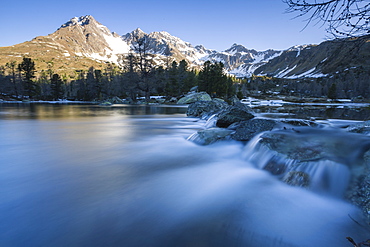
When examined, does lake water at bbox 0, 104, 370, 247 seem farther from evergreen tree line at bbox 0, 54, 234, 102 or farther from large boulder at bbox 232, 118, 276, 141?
evergreen tree line at bbox 0, 54, 234, 102

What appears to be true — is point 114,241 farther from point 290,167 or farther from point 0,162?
point 0,162

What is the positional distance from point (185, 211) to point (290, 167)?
238cm

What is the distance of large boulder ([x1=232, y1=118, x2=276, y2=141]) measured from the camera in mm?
6750

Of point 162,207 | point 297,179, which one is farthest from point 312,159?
point 162,207

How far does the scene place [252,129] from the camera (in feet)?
23.0

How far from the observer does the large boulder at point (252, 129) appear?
675cm

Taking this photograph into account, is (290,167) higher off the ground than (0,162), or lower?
higher

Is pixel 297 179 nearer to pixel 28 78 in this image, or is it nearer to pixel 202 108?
pixel 202 108

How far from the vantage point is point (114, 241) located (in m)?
2.22

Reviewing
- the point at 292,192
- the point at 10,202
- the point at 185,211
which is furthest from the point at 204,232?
the point at 10,202

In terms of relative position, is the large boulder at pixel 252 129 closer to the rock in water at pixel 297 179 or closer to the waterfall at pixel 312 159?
the waterfall at pixel 312 159

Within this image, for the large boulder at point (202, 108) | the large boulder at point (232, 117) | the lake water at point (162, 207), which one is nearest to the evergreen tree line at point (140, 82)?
the large boulder at point (202, 108)

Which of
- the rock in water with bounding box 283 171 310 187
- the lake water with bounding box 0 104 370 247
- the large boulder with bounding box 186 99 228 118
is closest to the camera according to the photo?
the lake water with bounding box 0 104 370 247

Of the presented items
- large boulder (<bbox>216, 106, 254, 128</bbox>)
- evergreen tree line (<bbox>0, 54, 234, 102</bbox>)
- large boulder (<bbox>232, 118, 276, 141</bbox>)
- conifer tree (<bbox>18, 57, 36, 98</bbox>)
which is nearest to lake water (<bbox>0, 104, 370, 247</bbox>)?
large boulder (<bbox>232, 118, 276, 141</bbox>)
